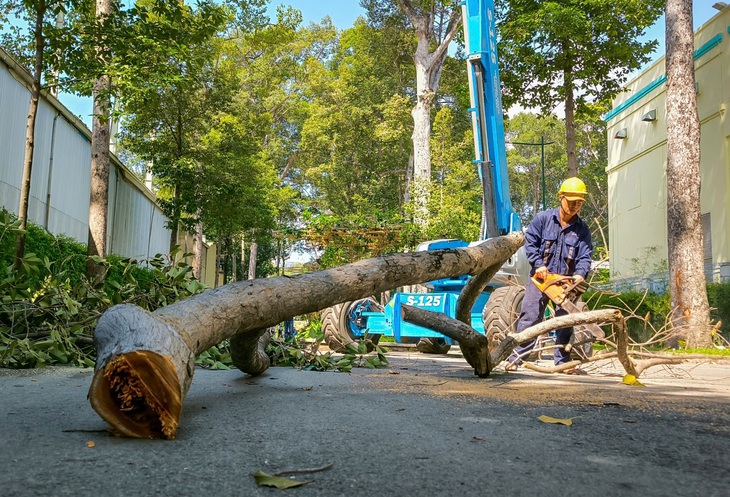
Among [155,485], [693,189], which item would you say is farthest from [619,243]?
[155,485]

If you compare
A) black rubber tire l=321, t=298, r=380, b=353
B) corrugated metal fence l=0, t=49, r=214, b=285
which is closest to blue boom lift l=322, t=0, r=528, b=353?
black rubber tire l=321, t=298, r=380, b=353

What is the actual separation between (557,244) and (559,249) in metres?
0.05

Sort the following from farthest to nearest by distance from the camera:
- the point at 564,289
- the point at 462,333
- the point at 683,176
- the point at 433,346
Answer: the point at 683,176, the point at 433,346, the point at 564,289, the point at 462,333

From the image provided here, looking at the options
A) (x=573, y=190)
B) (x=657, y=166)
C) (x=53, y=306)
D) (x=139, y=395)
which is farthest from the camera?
(x=657, y=166)

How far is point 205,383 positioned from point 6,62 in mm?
6938

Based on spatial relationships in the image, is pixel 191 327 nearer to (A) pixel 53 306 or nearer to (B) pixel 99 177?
(A) pixel 53 306

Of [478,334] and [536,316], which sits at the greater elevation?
[536,316]

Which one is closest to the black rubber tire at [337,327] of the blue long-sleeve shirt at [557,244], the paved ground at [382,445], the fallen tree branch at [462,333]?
the blue long-sleeve shirt at [557,244]

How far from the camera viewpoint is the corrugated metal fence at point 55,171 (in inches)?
381

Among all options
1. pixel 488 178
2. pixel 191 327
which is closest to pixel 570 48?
pixel 488 178

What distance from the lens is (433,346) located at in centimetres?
1114

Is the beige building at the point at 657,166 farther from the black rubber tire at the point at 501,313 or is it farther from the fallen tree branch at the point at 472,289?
the fallen tree branch at the point at 472,289

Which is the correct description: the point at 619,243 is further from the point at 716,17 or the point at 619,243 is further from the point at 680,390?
the point at 680,390

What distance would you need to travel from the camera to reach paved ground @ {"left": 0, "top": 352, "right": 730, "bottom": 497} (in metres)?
2.05
